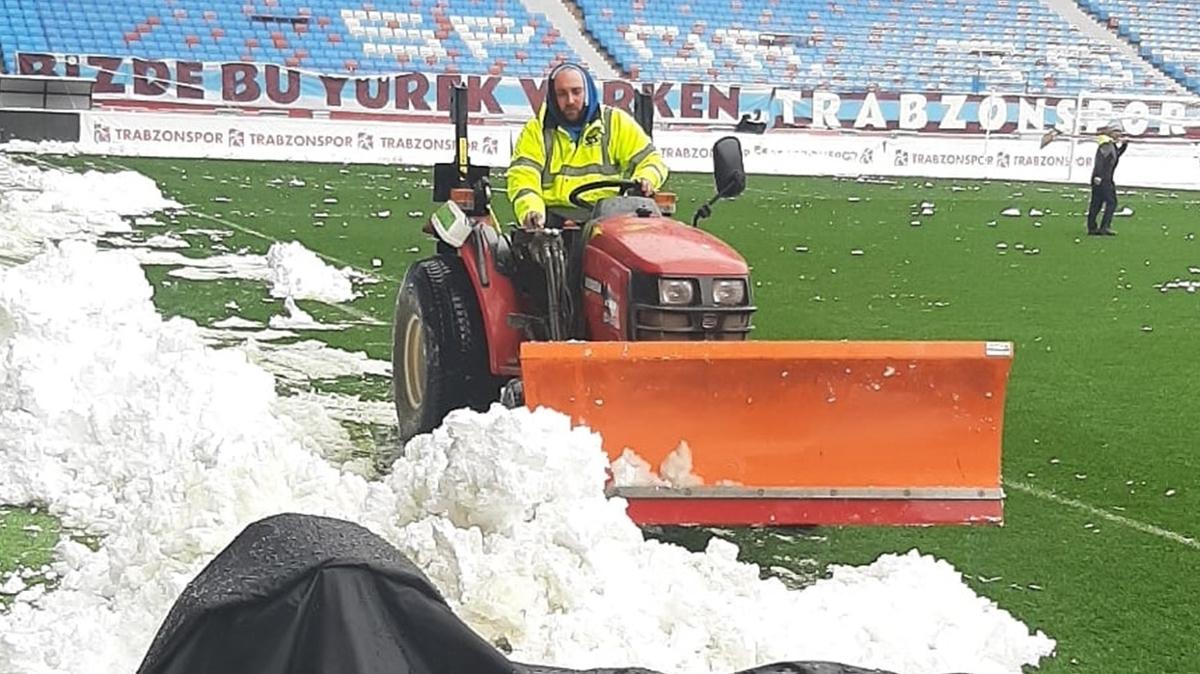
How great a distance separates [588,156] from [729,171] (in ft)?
2.95

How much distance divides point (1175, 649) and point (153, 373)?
3.63 m

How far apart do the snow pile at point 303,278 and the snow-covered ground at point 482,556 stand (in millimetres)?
3950

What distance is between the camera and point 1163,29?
3453cm

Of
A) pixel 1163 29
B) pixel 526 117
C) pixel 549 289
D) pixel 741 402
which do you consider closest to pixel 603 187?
pixel 549 289

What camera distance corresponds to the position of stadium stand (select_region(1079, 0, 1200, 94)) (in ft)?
109

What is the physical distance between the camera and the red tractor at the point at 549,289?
4879 mm

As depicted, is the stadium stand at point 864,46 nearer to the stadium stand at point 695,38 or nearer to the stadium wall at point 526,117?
the stadium stand at point 695,38

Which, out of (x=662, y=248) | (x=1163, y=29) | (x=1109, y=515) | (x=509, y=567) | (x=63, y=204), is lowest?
(x=63, y=204)

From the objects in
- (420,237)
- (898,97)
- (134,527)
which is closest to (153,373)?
(134,527)

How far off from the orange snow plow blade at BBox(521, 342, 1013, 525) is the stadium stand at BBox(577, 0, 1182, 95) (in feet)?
82.1

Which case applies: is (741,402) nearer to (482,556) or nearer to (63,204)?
(482,556)

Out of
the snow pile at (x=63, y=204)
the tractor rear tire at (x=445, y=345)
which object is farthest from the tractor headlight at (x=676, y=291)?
the snow pile at (x=63, y=204)

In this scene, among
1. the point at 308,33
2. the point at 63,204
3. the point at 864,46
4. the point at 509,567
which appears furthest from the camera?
the point at 864,46

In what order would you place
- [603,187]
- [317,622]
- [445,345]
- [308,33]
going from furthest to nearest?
1. [308,33]
2. [603,187]
3. [445,345]
4. [317,622]
